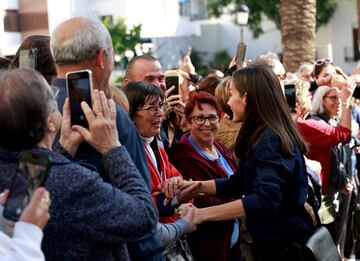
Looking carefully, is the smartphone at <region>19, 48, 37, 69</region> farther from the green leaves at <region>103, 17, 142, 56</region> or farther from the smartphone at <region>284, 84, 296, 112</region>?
the green leaves at <region>103, 17, 142, 56</region>

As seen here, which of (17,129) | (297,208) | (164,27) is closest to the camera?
(17,129)

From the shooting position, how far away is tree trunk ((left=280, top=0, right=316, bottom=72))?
1922cm

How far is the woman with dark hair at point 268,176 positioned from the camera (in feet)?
14.7

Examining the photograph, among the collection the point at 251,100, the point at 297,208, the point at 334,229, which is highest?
the point at 251,100

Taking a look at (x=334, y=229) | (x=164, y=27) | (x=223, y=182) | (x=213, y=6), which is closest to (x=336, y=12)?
(x=213, y=6)

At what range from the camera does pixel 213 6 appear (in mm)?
47500

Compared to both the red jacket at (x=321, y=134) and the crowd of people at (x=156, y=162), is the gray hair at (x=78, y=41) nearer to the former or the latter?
the crowd of people at (x=156, y=162)

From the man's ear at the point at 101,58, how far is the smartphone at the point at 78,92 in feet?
0.67

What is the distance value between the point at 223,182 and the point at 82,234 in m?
2.10

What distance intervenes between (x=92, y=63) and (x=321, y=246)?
6.67ft

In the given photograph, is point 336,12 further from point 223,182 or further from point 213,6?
point 223,182

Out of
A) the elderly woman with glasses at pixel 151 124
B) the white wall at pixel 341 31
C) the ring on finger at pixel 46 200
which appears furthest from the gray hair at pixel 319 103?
the white wall at pixel 341 31

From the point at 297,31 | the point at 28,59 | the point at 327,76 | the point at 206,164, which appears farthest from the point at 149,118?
the point at 297,31

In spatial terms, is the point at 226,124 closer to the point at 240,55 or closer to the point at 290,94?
the point at 290,94
